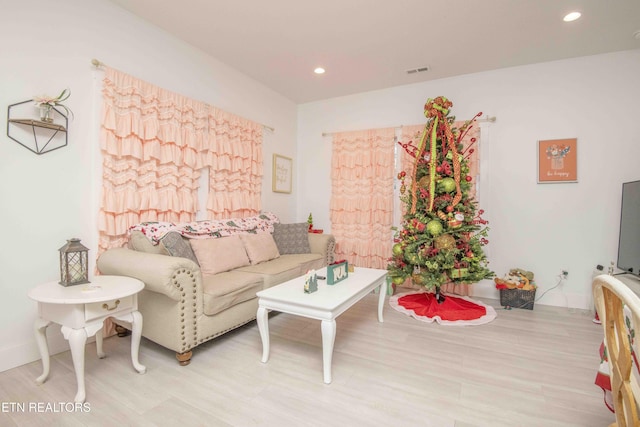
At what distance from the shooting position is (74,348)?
1.62m

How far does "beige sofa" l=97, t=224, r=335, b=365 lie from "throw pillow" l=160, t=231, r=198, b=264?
0.06ft

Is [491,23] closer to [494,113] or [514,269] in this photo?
[494,113]

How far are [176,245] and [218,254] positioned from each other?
39cm

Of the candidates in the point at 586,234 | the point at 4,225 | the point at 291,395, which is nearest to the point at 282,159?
the point at 4,225

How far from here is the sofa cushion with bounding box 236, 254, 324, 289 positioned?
9.01 ft

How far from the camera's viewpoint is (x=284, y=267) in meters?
3.02

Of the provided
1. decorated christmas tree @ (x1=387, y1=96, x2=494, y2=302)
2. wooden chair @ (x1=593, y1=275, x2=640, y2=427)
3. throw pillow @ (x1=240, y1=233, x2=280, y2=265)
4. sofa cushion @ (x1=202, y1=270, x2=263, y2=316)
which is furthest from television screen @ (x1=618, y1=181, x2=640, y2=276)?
throw pillow @ (x1=240, y1=233, x2=280, y2=265)

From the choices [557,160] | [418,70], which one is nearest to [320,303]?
[418,70]

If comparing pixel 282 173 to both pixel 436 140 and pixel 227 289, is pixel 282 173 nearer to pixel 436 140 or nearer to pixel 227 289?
pixel 436 140

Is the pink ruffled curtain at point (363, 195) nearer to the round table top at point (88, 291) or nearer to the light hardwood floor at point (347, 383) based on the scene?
the light hardwood floor at point (347, 383)

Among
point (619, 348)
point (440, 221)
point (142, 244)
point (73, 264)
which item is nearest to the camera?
point (619, 348)

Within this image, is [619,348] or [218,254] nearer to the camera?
[619,348]

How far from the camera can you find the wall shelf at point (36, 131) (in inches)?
76.4

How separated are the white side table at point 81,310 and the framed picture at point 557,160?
4.09m
